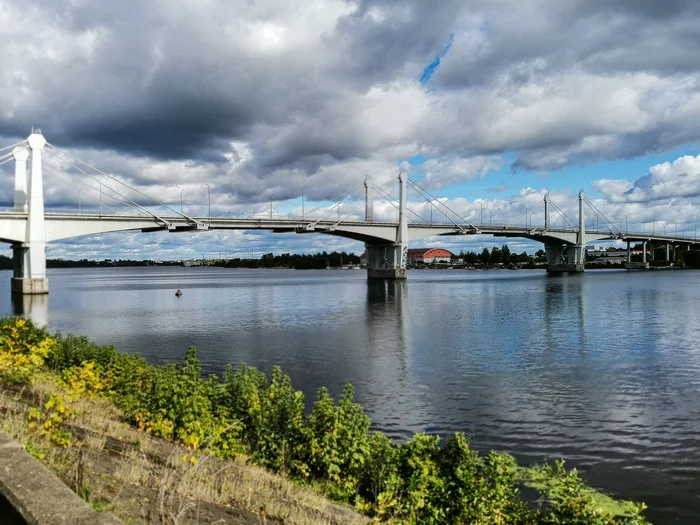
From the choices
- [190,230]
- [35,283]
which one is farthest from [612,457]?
[190,230]

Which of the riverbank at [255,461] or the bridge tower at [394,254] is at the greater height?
the bridge tower at [394,254]

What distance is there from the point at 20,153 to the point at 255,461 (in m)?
76.9

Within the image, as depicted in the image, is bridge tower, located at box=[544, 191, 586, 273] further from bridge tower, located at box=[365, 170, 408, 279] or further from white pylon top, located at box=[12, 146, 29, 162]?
white pylon top, located at box=[12, 146, 29, 162]

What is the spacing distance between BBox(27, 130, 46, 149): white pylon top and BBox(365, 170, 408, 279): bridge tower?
60732 mm

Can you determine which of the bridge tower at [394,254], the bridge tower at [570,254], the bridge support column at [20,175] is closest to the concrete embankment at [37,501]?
the bridge support column at [20,175]

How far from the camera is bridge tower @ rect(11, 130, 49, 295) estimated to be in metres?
66.9

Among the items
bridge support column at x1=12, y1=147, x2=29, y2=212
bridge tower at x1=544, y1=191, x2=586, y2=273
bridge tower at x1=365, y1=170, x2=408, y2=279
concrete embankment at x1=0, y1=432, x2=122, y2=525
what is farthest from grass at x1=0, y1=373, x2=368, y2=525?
bridge tower at x1=544, y1=191, x2=586, y2=273

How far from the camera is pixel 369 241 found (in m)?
115

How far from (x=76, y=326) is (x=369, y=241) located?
254ft

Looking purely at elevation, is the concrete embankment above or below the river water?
above

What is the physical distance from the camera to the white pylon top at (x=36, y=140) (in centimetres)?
7062

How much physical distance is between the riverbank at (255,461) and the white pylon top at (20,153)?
232 feet

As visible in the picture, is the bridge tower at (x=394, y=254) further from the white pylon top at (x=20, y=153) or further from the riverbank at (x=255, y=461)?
the riverbank at (x=255, y=461)

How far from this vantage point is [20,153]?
239ft
